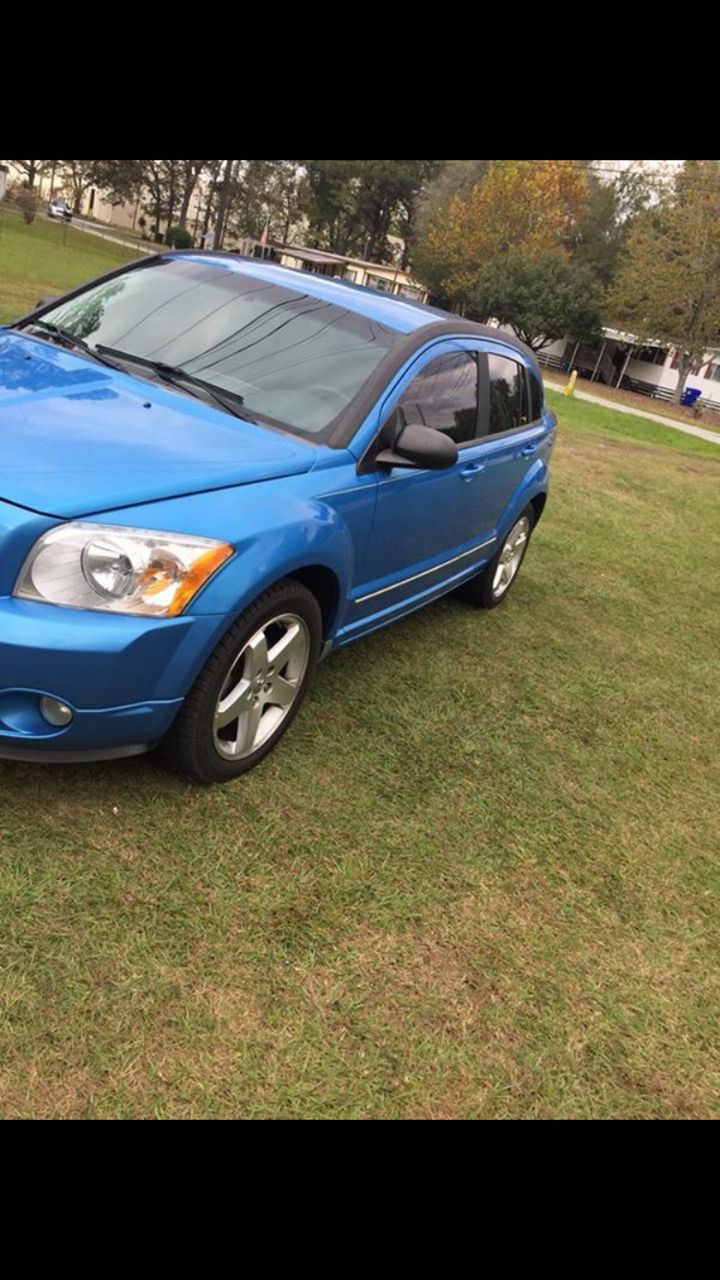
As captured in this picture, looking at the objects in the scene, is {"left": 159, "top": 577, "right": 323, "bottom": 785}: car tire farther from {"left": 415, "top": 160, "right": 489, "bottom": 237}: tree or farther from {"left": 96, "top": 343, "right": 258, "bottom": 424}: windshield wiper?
{"left": 415, "top": 160, "right": 489, "bottom": 237}: tree

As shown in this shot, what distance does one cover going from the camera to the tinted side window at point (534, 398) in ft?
17.0

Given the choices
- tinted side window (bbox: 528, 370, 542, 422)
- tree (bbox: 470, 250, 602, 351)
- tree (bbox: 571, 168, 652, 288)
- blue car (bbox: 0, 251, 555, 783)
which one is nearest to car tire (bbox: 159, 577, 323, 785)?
blue car (bbox: 0, 251, 555, 783)

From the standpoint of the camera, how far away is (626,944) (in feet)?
9.11

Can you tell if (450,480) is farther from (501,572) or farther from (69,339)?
(69,339)

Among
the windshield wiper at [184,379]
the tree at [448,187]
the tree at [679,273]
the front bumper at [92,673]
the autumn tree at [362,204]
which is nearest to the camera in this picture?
the front bumper at [92,673]

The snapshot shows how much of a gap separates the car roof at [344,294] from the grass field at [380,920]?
1590 millimetres

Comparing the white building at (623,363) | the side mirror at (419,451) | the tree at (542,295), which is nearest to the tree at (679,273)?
the tree at (542,295)

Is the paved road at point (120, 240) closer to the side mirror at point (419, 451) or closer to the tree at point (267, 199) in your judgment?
the tree at point (267, 199)

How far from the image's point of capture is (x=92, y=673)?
232cm

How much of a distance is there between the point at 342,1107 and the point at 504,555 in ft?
12.5

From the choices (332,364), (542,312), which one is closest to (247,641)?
(332,364)

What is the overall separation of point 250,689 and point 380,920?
87 cm

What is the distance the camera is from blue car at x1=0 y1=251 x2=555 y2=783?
2.33 meters

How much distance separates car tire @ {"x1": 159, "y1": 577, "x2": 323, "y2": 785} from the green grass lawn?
883cm
